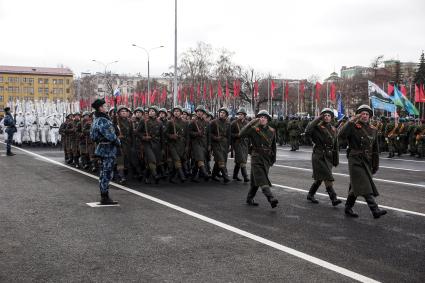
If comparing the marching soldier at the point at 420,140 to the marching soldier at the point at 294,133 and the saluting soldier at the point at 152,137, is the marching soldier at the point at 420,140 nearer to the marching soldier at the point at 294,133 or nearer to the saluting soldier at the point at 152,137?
the marching soldier at the point at 294,133

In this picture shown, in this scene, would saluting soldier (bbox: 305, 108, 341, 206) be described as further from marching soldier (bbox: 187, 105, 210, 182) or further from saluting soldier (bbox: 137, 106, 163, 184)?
saluting soldier (bbox: 137, 106, 163, 184)

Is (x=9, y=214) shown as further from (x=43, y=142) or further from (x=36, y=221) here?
(x=43, y=142)

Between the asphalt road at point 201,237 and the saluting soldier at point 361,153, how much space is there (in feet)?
1.54

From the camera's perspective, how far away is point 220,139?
43.1 feet

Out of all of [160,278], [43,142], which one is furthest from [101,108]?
[43,142]

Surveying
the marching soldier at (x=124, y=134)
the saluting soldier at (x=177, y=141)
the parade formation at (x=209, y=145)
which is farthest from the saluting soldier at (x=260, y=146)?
the marching soldier at (x=124, y=134)

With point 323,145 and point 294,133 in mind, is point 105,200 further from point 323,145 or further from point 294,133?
point 294,133

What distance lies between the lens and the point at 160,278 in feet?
16.9

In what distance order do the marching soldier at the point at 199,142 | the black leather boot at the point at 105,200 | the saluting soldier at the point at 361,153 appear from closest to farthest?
1. the saluting soldier at the point at 361,153
2. the black leather boot at the point at 105,200
3. the marching soldier at the point at 199,142

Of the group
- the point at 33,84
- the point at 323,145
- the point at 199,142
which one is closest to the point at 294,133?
the point at 199,142

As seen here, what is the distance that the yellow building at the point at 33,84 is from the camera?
13338 centimetres

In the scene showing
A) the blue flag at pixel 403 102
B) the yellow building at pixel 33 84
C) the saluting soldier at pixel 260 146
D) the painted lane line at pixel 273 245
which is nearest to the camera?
the painted lane line at pixel 273 245

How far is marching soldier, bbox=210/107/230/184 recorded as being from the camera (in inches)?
514

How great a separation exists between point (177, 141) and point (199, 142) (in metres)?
0.58
